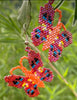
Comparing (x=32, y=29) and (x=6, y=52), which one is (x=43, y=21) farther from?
(x=6, y=52)

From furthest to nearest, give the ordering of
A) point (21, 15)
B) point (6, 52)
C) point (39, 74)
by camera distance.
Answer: point (6, 52) < point (39, 74) < point (21, 15)

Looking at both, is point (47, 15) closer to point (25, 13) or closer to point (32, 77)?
point (25, 13)

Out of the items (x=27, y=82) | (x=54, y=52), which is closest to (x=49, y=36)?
(x=54, y=52)

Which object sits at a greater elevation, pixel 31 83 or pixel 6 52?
pixel 6 52

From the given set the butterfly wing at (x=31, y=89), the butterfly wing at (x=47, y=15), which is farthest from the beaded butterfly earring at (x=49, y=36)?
the butterfly wing at (x=31, y=89)

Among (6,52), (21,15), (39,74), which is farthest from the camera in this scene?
(6,52)

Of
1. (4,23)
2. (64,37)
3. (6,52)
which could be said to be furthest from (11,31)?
(6,52)

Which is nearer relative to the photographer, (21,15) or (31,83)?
(21,15)

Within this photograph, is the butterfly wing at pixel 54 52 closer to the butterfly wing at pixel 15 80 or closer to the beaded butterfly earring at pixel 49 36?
the beaded butterfly earring at pixel 49 36

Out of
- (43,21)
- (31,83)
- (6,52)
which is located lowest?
(31,83)
